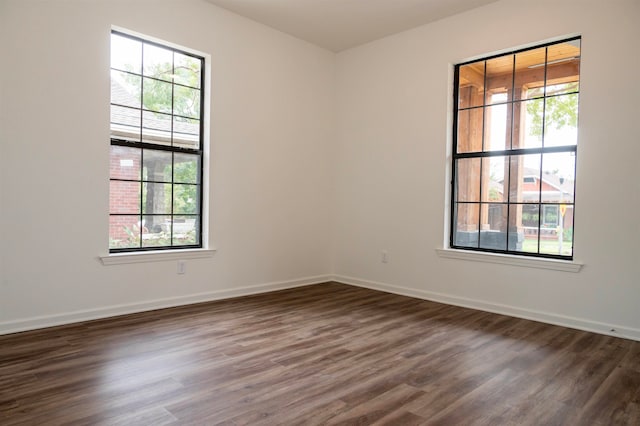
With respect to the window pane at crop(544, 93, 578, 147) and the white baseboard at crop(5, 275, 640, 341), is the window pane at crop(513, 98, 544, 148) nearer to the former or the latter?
the window pane at crop(544, 93, 578, 147)

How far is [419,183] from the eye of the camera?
189 inches

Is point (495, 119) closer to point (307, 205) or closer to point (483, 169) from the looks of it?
point (483, 169)

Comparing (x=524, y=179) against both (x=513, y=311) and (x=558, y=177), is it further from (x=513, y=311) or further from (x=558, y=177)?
(x=513, y=311)

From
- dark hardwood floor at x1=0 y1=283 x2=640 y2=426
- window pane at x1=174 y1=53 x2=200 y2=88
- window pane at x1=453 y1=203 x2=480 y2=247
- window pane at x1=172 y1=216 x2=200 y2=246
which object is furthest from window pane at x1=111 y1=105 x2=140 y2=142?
window pane at x1=453 y1=203 x2=480 y2=247

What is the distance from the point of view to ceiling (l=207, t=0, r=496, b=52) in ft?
14.1

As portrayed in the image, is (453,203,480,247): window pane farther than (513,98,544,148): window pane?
Yes

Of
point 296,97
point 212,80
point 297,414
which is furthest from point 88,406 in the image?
point 296,97

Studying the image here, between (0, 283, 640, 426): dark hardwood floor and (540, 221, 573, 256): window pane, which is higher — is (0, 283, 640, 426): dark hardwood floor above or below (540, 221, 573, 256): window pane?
below

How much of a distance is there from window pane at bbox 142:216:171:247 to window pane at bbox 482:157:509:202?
322 centimetres

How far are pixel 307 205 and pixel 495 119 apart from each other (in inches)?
93.7

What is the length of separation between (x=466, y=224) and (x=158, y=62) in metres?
3.51

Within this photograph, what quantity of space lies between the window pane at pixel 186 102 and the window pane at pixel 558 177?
11.2 ft

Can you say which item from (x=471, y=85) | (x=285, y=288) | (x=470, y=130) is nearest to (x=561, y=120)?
(x=470, y=130)

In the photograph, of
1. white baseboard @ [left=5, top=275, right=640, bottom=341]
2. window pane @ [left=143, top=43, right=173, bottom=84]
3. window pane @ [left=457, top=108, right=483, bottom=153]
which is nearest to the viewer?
white baseboard @ [left=5, top=275, right=640, bottom=341]
